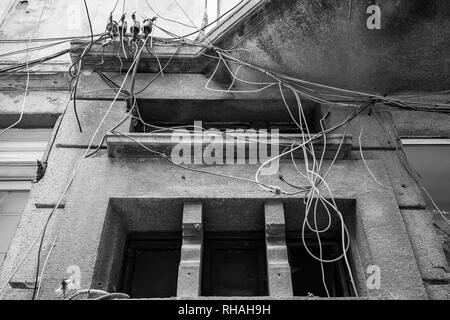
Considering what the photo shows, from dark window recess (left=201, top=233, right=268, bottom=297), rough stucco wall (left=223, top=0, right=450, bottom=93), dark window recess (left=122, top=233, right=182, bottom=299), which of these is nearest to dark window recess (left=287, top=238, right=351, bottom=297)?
dark window recess (left=201, top=233, right=268, bottom=297)

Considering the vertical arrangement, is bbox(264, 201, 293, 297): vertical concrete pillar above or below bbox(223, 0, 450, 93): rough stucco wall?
below

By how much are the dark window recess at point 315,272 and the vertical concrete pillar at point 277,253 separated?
34 cm

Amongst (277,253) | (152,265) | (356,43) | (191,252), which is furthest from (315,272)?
(356,43)

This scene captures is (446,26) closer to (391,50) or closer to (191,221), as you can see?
(391,50)

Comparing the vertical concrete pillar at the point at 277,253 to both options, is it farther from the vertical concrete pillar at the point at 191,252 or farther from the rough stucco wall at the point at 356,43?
the rough stucco wall at the point at 356,43

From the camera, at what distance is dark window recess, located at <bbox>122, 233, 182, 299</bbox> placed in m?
3.55

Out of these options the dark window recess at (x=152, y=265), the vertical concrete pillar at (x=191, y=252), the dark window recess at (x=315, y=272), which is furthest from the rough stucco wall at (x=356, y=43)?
the dark window recess at (x=152, y=265)

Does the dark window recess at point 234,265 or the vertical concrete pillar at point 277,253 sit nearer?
the vertical concrete pillar at point 277,253

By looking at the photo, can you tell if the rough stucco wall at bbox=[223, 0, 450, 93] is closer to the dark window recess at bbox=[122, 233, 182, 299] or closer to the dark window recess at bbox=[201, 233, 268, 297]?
the dark window recess at bbox=[201, 233, 268, 297]

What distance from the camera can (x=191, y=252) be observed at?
3420 mm

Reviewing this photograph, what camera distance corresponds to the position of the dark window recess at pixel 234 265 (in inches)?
139

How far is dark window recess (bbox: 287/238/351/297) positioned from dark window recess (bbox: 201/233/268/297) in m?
0.29

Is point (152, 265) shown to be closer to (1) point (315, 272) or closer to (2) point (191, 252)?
(2) point (191, 252)

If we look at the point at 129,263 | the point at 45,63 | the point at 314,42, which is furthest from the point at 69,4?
the point at 129,263
